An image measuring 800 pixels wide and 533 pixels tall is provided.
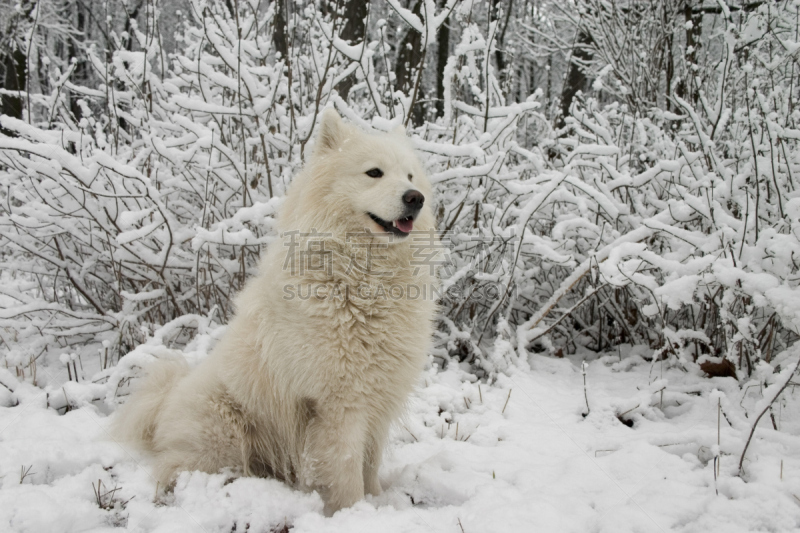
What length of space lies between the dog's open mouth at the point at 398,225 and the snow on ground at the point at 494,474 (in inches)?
46.9

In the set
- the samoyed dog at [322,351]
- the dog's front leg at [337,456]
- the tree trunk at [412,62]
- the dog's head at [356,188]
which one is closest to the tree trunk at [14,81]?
the dog's head at [356,188]

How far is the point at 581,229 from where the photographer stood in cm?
383

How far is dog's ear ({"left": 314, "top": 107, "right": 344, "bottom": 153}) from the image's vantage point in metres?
2.59

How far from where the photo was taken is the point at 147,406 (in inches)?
98.3

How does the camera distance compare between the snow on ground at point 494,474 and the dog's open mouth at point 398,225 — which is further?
the dog's open mouth at point 398,225

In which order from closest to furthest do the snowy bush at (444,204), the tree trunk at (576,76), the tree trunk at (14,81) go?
the snowy bush at (444,204), the tree trunk at (14,81), the tree trunk at (576,76)

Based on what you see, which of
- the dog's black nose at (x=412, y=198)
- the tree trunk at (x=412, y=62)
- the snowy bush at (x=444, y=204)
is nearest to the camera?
the dog's black nose at (x=412, y=198)

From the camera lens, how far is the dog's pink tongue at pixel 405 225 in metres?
2.43

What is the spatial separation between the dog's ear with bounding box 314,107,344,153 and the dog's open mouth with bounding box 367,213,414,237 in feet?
1.60

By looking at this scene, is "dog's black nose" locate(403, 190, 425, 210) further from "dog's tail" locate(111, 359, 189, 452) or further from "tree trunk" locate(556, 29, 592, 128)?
"tree trunk" locate(556, 29, 592, 128)

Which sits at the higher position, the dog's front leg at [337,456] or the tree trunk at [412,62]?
the tree trunk at [412,62]

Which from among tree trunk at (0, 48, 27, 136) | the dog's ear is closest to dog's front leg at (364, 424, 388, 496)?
the dog's ear

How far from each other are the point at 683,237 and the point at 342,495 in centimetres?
234

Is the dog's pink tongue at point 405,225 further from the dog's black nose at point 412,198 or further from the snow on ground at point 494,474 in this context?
the snow on ground at point 494,474
